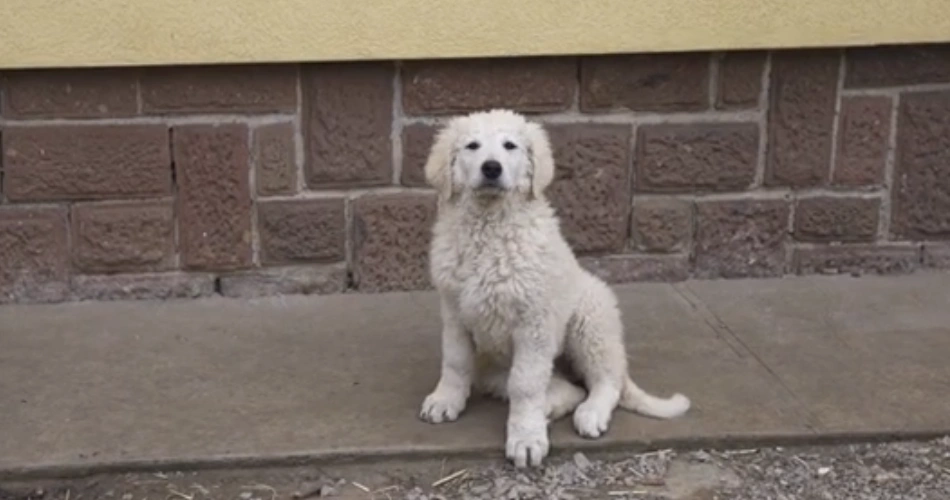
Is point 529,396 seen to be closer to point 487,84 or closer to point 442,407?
point 442,407

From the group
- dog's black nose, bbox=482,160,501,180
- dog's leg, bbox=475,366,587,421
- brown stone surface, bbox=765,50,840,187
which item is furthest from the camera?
brown stone surface, bbox=765,50,840,187

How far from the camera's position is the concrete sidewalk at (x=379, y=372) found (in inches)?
164

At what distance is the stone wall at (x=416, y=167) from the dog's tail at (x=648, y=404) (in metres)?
1.34

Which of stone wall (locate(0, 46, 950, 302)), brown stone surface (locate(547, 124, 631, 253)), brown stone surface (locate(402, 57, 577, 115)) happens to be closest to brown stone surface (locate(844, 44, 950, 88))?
stone wall (locate(0, 46, 950, 302))

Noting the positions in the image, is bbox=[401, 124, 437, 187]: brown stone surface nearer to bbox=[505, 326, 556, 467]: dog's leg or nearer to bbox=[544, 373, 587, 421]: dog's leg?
bbox=[544, 373, 587, 421]: dog's leg

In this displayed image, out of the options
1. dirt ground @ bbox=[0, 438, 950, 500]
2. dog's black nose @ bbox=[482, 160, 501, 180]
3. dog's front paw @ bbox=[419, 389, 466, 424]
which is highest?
dog's black nose @ bbox=[482, 160, 501, 180]

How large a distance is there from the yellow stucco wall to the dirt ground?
1.78 meters

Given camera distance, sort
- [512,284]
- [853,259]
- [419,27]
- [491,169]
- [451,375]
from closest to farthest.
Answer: [491,169]
[512,284]
[451,375]
[419,27]
[853,259]

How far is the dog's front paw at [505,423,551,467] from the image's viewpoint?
4020 millimetres

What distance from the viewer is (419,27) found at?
5.16 m

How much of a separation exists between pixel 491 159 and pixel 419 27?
140 cm

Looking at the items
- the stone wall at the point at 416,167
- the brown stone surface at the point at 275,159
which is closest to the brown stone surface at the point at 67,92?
the stone wall at the point at 416,167

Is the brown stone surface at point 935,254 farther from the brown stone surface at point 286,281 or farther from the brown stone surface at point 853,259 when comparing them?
the brown stone surface at point 286,281

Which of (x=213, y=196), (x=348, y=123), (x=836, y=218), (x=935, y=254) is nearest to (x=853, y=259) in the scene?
(x=836, y=218)
